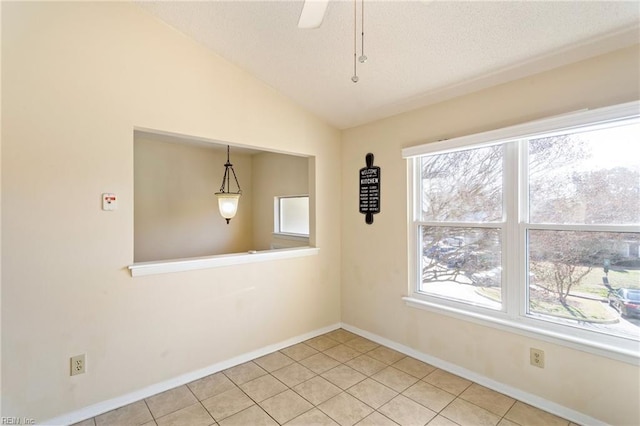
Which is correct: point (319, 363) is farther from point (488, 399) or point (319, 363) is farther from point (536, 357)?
point (536, 357)

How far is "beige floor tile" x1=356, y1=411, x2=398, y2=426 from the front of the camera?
2014mm

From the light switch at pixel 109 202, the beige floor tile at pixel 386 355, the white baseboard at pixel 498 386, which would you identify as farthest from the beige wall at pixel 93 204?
the white baseboard at pixel 498 386

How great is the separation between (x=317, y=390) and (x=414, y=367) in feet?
3.06

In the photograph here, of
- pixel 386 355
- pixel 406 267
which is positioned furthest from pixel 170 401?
pixel 406 267

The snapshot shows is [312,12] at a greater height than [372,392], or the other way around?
[312,12]

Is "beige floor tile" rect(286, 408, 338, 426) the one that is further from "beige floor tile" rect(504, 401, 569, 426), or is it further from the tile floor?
"beige floor tile" rect(504, 401, 569, 426)

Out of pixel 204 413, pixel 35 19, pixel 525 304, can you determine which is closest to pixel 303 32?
pixel 35 19

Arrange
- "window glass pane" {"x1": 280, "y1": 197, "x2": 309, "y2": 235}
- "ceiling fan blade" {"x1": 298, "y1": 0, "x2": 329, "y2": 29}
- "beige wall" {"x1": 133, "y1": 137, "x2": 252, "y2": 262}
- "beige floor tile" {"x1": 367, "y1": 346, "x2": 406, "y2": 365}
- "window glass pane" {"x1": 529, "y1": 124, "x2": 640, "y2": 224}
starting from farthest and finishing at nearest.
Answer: "window glass pane" {"x1": 280, "y1": 197, "x2": 309, "y2": 235}
"beige wall" {"x1": 133, "y1": 137, "x2": 252, "y2": 262}
"beige floor tile" {"x1": 367, "y1": 346, "x2": 406, "y2": 365}
"window glass pane" {"x1": 529, "y1": 124, "x2": 640, "y2": 224}
"ceiling fan blade" {"x1": 298, "y1": 0, "x2": 329, "y2": 29}

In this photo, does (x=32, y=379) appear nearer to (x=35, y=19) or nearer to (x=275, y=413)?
(x=275, y=413)

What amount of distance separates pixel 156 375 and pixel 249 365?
77cm

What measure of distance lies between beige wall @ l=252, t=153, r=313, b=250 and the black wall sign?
3.91ft

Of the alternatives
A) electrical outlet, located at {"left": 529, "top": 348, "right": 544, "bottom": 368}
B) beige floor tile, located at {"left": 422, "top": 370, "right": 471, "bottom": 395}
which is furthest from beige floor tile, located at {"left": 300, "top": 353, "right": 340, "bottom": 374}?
electrical outlet, located at {"left": 529, "top": 348, "right": 544, "bottom": 368}

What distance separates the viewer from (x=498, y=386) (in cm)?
236

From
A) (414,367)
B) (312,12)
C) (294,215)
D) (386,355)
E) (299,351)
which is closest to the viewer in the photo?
(312,12)
